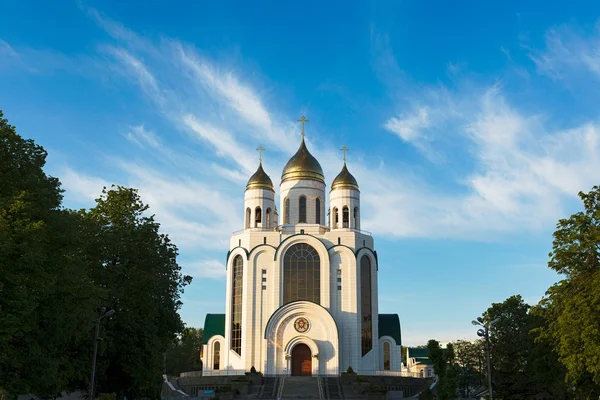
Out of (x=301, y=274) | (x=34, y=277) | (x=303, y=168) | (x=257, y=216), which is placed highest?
(x=303, y=168)

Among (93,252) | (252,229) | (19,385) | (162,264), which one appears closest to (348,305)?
(252,229)

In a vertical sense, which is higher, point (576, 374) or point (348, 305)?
point (348, 305)

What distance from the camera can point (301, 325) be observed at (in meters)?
42.9

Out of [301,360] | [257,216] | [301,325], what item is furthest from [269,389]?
[257,216]

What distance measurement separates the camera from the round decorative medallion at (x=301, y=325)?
1686 inches

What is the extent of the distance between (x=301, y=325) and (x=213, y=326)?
7654mm

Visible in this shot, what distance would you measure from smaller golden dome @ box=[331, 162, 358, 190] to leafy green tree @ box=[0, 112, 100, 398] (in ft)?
89.5

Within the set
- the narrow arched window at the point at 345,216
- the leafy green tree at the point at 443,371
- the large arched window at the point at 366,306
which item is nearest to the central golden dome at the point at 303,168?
the narrow arched window at the point at 345,216

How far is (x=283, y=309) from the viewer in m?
42.8

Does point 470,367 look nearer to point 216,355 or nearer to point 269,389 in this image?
point 269,389

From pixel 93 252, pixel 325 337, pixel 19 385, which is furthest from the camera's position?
pixel 325 337

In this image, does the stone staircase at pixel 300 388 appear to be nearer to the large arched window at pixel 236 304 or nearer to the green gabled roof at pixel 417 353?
the large arched window at pixel 236 304

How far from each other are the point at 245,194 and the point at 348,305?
10928mm

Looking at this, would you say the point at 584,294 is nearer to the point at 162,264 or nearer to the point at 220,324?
the point at 162,264
